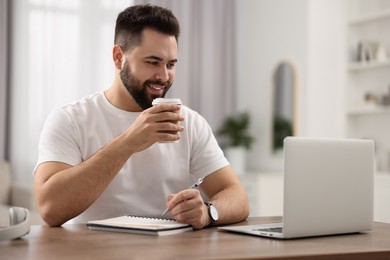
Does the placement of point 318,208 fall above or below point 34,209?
above

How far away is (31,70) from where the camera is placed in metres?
5.27

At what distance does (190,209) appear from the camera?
6.06ft

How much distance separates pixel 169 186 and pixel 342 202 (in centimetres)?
79

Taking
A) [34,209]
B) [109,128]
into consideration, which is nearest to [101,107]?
[109,128]

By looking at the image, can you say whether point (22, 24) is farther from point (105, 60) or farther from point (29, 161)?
point (29, 161)

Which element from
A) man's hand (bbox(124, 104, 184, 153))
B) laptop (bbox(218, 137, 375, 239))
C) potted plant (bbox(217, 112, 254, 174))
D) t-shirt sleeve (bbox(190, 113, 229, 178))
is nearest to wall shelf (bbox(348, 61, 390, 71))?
potted plant (bbox(217, 112, 254, 174))

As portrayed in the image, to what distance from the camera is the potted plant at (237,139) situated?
18.2 ft

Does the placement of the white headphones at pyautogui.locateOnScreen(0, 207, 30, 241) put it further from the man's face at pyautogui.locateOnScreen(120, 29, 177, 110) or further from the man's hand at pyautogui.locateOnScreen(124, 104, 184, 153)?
the man's face at pyautogui.locateOnScreen(120, 29, 177, 110)

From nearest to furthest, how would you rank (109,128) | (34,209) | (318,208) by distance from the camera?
→ (318,208), (109,128), (34,209)

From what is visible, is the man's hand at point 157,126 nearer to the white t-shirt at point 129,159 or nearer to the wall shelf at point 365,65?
the white t-shirt at point 129,159

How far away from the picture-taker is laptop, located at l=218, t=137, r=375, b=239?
1.62 meters

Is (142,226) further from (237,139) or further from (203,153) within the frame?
(237,139)

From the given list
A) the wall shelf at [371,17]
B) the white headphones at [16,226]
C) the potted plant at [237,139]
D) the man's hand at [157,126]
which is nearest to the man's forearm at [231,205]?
the man's hand at [157,126]

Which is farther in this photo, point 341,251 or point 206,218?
point 206,218
